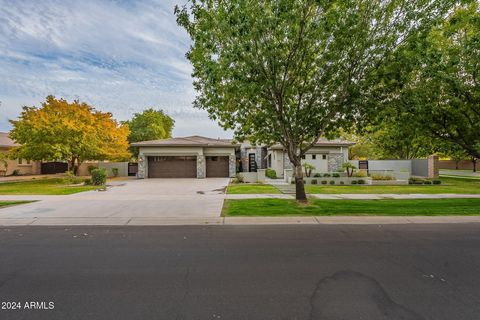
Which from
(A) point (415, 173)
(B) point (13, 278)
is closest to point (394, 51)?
(B) point (13, 278)

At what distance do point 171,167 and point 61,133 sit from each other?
9913mm

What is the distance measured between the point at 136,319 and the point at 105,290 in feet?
3.38

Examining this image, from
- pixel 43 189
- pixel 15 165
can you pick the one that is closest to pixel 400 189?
pixel 43 189

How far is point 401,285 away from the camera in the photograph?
3.97m

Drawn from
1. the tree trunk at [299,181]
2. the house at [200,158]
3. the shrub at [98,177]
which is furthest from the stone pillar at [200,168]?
the tree trunk at [299,181]

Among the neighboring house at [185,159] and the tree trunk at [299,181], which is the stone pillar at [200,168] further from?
the tree trunk at [299,181]

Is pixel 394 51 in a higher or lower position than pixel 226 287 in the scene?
higher

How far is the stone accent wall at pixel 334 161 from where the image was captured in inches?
944

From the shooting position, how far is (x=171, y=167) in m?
26.4

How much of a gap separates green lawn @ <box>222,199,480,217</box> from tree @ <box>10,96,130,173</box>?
1570cm

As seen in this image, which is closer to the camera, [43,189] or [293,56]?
[293,56]

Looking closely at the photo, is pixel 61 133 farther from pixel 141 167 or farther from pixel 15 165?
pixel 15 165

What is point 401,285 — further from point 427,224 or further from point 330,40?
point 330,40

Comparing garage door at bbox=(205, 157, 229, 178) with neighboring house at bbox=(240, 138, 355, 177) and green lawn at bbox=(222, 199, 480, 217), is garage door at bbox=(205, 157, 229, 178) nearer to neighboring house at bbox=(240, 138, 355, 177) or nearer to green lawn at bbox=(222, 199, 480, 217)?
neighboring house at bbox=(240, 138, 355, 177)
